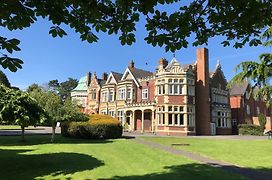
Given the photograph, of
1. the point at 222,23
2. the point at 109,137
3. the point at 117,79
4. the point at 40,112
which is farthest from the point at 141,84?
the point at 222,23

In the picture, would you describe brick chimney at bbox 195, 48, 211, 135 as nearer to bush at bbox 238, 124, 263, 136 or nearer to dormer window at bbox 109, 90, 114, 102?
bush at bbox 238, 124, 263, 136

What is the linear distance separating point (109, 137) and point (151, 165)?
17.2m

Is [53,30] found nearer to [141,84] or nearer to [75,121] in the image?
[75,121]

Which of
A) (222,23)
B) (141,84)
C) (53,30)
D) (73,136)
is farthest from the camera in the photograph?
(141,84)

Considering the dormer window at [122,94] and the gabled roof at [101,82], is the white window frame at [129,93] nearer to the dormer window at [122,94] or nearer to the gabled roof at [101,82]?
the dormer window at [122,94]

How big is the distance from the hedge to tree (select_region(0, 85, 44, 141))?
5586 mm

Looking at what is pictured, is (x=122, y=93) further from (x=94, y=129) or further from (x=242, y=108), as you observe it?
(x=94, y=129)

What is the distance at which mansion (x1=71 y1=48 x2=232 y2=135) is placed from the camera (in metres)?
44.5

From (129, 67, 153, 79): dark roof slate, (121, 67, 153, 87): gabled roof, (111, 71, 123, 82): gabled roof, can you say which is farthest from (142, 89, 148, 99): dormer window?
(111, 71, 123, 82): gabled roof

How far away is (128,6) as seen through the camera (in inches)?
218

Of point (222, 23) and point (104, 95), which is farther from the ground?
point (104, 95)

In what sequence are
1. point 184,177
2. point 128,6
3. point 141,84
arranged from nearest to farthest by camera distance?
1. point 128,6
2. point 184,177
3. point 141,84

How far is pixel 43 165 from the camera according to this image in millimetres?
13969

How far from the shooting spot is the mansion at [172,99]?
44500 mm
